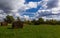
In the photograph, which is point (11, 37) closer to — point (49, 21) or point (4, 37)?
point (4, 37)

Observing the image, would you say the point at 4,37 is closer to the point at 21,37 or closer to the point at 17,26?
the point at 21,37

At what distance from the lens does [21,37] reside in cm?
1488

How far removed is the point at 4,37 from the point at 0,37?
15.9 inches

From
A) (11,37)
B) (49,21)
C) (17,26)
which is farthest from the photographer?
(49,21)

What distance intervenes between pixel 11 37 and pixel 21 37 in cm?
89

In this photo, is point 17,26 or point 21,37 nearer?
point 21,37

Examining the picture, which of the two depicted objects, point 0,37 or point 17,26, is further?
point 17,26

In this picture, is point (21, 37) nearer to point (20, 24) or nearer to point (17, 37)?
point (17, 37)

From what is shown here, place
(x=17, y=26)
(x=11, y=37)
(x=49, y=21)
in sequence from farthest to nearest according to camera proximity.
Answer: (x=49, y=21)
(x=17, y=26)
(x=11, y=37)

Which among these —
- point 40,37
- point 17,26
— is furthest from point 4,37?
point 17,26

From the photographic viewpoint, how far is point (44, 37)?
15.1m

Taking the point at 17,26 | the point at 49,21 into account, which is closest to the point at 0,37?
the point at 17,26

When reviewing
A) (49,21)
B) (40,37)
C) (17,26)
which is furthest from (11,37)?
(49,21)

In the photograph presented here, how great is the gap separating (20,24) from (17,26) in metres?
0.70
